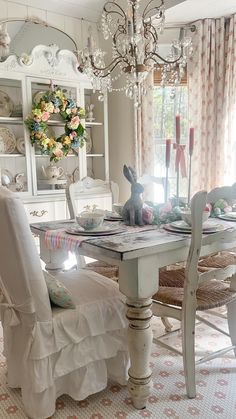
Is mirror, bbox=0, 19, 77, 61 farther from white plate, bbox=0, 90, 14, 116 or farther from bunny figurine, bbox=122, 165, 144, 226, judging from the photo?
bunny figurine, bbox=122, 165, 144, 226

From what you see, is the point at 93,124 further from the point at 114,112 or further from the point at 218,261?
the point at 218,261

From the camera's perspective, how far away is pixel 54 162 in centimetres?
361

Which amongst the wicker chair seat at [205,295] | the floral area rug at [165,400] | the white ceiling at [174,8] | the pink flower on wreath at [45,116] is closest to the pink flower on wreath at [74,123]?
the pink flower on wreath at [45,116]

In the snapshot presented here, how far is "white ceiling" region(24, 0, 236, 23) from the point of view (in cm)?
323

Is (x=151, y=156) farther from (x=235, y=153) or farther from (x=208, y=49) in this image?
(x=208, y=49)

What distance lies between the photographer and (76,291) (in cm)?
178

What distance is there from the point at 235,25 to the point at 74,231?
2759 millimetres

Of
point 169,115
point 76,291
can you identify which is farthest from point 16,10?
point 76,291

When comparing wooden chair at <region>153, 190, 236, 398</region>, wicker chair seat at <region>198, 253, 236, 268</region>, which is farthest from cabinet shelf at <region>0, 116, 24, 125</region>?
wooden chair at <region>153, 190, 236, 398</region>

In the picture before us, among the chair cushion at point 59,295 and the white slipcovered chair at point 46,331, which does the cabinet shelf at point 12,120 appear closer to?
the white slipcovered chair at point 46,331

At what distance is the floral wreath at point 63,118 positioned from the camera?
331cm

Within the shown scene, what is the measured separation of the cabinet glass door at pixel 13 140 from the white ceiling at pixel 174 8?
908 millimetres

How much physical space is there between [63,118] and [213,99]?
1513mm

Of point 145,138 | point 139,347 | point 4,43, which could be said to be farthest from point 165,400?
point 4,43
